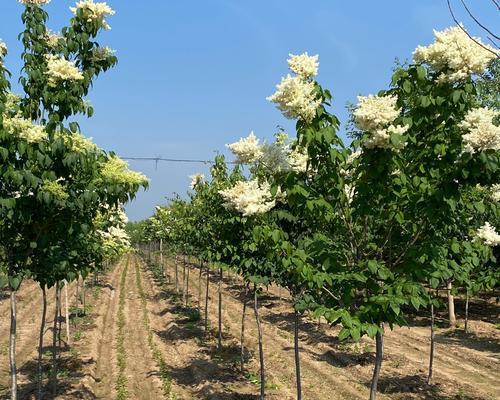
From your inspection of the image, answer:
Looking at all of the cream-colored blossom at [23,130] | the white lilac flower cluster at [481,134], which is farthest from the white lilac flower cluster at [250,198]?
the white lilac flower cluster at [481,134]

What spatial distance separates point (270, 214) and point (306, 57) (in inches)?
117

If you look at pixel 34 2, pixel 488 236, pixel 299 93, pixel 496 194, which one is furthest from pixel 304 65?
pixel 496 194

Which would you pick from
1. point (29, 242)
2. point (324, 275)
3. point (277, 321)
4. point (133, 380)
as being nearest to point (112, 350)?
point (133, 380)

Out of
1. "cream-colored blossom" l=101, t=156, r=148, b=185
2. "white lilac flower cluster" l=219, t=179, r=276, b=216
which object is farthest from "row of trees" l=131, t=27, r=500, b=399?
"cream-colored blossom" l=101, t=156, r=148, b=185

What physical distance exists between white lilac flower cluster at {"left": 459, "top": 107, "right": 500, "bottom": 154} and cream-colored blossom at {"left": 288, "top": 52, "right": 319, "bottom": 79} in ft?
5.06

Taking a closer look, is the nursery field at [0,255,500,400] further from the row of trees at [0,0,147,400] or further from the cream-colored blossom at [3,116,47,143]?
the cream-colored blossom at [3,116,47,143]

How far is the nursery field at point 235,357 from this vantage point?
13.0 meters

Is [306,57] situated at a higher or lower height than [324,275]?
higher

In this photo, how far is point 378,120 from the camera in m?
4.37

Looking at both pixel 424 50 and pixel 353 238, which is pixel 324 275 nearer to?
pixel 353 238

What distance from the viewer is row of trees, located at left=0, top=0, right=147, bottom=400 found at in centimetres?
612

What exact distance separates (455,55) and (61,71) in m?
4.68

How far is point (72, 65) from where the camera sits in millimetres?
6414

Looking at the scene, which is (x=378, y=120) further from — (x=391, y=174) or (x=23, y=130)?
(x=23, y=130)
